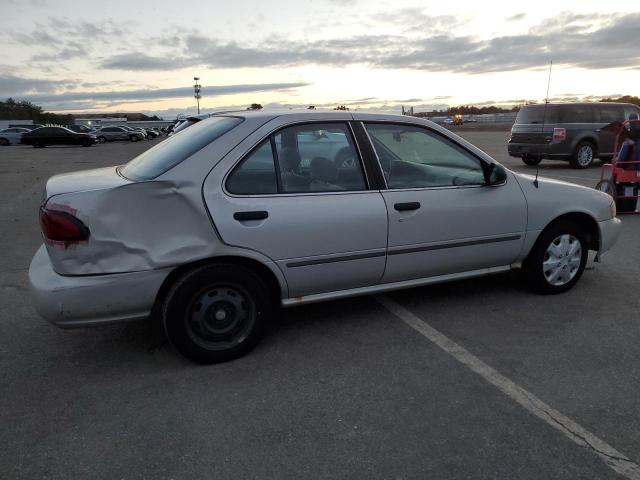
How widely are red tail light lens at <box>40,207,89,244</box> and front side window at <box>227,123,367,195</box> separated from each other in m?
0.90

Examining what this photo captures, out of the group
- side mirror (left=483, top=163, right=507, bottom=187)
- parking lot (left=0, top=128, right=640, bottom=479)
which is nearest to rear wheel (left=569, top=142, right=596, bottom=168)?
parking lot (left=0, top=128, right=640, bottom=479)

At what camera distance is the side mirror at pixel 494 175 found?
408 centimetres

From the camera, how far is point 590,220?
15.1 feet

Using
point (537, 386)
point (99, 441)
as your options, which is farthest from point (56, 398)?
point (537, 386)

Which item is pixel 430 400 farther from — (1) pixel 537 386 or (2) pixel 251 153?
(2) pixel 251 153

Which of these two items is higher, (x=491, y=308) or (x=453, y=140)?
(x=453, y=140)

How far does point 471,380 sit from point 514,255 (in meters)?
1.55

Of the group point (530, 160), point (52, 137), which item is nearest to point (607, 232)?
point (530, 160)

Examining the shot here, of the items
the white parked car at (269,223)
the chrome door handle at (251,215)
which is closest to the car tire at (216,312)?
the white parked car at (269,223)

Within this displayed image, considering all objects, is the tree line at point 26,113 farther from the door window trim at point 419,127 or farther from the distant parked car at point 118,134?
the door window trim at point 419,127

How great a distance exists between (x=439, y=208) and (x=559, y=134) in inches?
473

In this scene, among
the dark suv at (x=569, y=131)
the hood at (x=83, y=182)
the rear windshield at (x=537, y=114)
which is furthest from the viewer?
the rear windshield at (x=537, y=114)

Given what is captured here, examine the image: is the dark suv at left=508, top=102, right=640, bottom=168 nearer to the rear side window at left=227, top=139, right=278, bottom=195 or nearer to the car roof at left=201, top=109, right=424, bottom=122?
the car roof at left=201, top=109, right=424, bottom=122

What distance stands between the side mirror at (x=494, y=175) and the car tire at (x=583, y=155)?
11855mm
